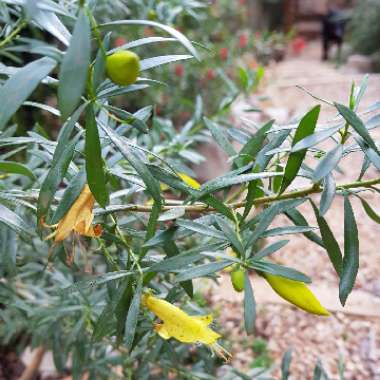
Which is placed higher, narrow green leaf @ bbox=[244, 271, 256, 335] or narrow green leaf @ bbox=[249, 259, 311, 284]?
narrow green leaf @ bbox=[249, 259, 311, 284]

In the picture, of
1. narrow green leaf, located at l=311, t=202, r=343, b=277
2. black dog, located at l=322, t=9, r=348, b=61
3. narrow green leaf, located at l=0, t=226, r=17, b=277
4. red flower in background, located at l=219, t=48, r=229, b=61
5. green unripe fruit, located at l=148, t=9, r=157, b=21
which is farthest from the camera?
black dog, located at l=322, t=9, r=348, b=61

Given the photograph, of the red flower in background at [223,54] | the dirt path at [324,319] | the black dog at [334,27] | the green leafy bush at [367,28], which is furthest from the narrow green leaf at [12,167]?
the black dog at [334,27]

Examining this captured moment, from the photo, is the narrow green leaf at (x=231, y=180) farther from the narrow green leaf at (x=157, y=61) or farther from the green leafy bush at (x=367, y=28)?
the green leafy bush at (x=367, y=28)

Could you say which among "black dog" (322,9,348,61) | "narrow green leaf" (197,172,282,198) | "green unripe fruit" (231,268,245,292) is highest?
"narrow green leaf" (197,172,282,198)

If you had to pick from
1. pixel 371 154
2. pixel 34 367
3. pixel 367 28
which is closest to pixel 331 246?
pixel 371 154

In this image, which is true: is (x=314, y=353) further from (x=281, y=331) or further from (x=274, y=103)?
(x=274, y=103)

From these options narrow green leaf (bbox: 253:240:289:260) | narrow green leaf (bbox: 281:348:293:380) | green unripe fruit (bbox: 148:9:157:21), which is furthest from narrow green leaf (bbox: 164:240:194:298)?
green unripe fruit (bbox: 148:9:157:21)

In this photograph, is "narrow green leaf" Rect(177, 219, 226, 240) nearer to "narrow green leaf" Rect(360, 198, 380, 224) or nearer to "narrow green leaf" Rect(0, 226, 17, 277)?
"narrow green leaf" Rect(360, 198, 380, 224)
